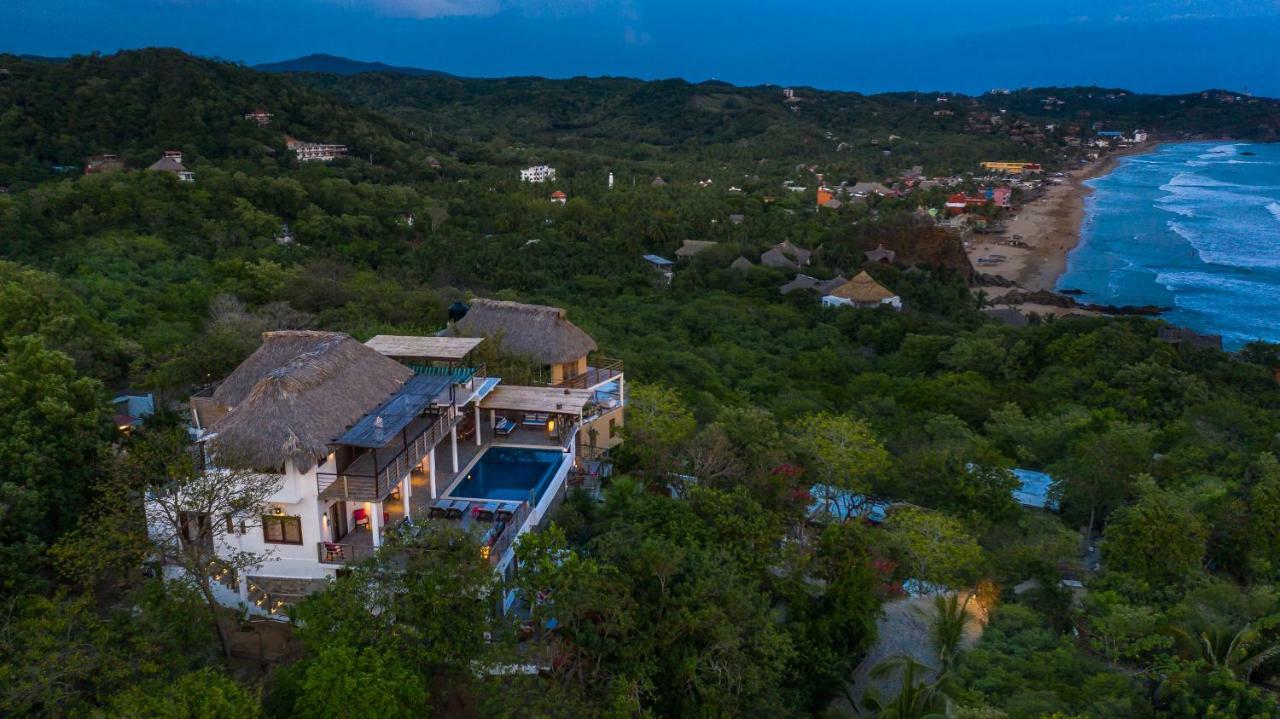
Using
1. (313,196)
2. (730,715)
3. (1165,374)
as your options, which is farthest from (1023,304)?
(730,715)

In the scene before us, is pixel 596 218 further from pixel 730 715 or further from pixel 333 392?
pixel 730 715

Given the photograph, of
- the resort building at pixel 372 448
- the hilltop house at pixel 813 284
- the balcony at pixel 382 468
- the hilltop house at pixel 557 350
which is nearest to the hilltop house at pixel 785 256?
the hilltop house at pixel 813 284

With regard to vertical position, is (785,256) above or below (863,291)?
above

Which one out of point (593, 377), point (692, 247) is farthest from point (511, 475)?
point (692, 247)

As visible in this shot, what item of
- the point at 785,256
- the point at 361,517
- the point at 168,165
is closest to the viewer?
the point at 361,517

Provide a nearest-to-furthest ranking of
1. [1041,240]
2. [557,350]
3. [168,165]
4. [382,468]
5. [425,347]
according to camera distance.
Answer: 1. [382,468]
2. [425,347]
3. [557,350]
4. [168,165]
5. [1041,240]

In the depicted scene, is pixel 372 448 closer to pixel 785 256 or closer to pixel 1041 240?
pixel 785 256
